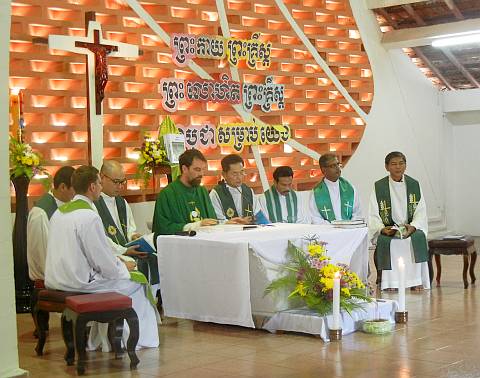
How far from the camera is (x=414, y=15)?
1402 cm

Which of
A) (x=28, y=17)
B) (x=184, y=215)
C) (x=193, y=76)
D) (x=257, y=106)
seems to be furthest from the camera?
(x=257, y=106)

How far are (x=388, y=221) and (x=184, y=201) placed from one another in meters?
2.60

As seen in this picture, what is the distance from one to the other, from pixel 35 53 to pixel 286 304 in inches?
151

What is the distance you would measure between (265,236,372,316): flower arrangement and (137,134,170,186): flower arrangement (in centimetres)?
281

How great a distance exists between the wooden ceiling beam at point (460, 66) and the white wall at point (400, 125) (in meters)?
0.63

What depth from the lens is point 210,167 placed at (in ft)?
37.4

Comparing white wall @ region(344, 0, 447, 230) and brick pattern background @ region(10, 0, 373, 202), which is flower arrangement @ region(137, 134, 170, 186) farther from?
white wall @ region(344, 0, 447, 230)

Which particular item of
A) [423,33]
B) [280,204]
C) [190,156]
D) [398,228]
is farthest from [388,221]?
[423,33]

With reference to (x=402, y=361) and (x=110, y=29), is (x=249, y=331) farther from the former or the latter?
(x=110, y=29)

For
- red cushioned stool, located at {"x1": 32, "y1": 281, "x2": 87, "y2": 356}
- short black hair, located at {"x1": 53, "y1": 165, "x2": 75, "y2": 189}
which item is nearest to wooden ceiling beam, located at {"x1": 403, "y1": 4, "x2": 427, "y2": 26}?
short black hair, located at {"x1": 53, "y1": 165, "x2": 75, "y2": 189}

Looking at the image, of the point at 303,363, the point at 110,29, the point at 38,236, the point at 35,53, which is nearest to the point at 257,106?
the point at 110,29

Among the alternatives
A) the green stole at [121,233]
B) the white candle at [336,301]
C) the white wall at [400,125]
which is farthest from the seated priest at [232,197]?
the white wall at [400,125]

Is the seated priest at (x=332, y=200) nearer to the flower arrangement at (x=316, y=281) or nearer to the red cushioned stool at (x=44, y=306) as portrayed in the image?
the flower arrangement at (x=316, y=281)

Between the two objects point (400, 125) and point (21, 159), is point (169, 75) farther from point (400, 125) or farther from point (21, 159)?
point (400, 125)
